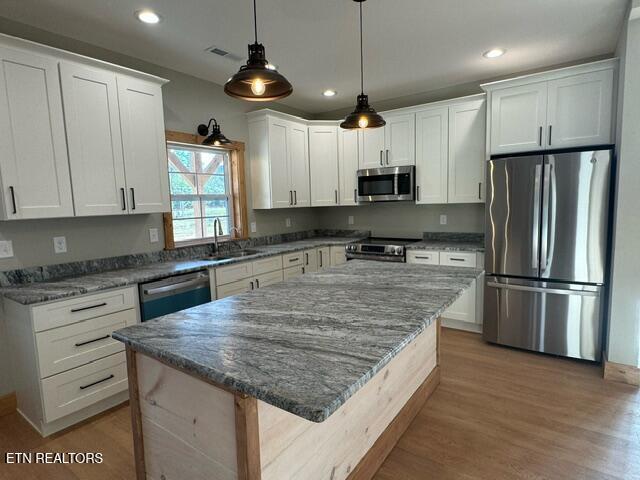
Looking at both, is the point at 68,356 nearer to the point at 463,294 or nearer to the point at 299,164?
the point at 299,164

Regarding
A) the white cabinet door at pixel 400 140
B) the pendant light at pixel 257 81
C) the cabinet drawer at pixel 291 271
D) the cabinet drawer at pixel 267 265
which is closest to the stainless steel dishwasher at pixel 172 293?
the cabinet drawer at pixel 267 265

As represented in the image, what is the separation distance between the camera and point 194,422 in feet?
4.09

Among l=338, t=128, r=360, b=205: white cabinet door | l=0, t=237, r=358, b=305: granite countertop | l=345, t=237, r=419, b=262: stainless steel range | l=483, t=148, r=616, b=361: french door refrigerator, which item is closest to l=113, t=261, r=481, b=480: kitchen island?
l=0, t=237, r=358, b=305: granite countertop

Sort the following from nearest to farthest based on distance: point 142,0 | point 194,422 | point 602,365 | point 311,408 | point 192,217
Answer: point 311,408
point 194,422
point 142,0
point 602,365
point 192,217

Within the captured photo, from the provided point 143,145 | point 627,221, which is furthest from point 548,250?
point 143,145

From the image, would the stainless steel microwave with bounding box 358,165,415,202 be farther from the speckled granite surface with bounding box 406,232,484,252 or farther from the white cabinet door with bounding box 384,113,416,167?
the speckled granite surface with bounding box 406,232,484,252

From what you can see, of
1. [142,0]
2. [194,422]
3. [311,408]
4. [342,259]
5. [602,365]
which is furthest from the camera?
[342,259]

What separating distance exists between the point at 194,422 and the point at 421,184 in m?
3.45

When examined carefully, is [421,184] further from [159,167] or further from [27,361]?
[27,361]

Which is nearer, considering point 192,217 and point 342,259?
point 192,217

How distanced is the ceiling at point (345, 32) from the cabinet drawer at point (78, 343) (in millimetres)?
2022

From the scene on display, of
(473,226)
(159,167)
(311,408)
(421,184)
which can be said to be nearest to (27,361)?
(159,167)

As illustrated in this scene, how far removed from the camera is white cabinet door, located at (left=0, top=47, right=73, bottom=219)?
2129 mm

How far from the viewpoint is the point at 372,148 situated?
4.32 meters
